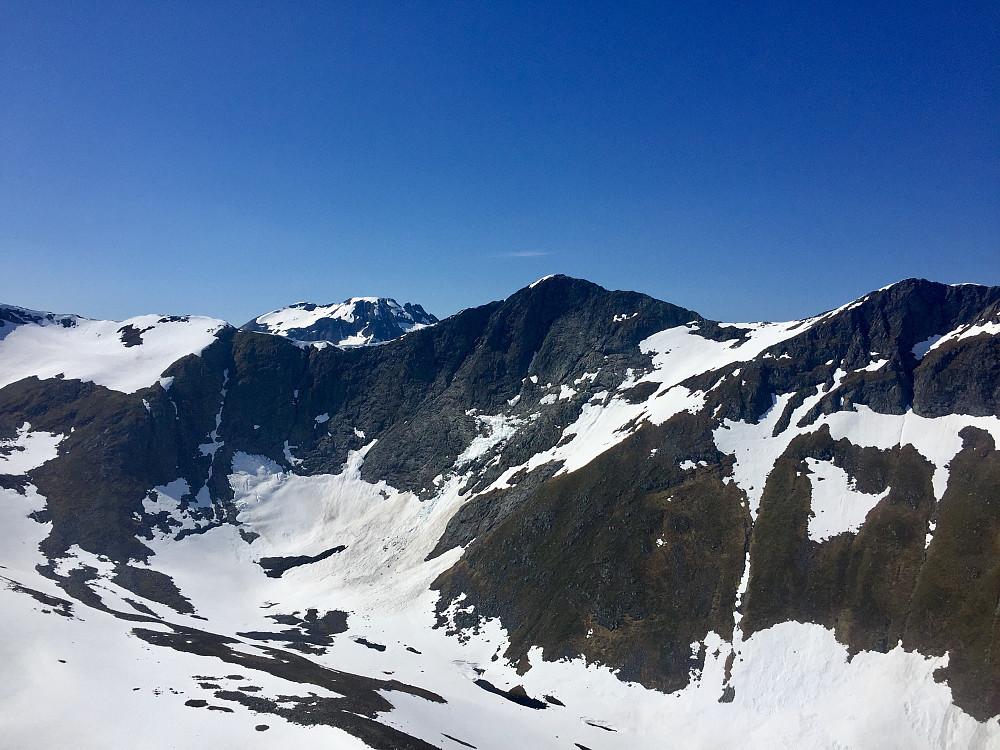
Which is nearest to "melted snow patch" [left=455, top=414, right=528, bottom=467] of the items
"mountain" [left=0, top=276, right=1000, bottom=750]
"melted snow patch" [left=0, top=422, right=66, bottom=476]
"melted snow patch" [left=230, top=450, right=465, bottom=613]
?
"mountain" [left=0, top=276, right=1000, bottom=750]

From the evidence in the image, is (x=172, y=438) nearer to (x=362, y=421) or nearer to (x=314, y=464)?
(x=314, y=464)

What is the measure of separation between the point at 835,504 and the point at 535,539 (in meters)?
52.2

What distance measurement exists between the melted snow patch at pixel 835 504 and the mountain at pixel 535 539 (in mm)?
428

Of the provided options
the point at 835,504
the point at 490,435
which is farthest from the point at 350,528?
the point at 835,504

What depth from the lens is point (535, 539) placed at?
110 meters

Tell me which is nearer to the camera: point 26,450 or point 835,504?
point 835,504

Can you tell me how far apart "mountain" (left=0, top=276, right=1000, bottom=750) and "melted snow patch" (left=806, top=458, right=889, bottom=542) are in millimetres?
428

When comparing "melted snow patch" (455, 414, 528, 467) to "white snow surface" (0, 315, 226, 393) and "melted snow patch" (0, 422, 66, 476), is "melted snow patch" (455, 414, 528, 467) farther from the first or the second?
"melted snow patch" (0, 422, 66, 476)

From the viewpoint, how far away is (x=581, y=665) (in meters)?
87.8

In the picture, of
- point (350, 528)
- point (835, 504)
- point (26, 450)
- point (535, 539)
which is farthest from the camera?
point (26, 450)

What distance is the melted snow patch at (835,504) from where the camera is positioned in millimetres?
91688

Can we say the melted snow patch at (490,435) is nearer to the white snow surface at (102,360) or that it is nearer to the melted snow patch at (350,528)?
the melted snow patch at (350,528)

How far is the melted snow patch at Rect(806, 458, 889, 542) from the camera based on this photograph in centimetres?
9169

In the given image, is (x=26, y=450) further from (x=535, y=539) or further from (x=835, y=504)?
(x=835, y=504)
